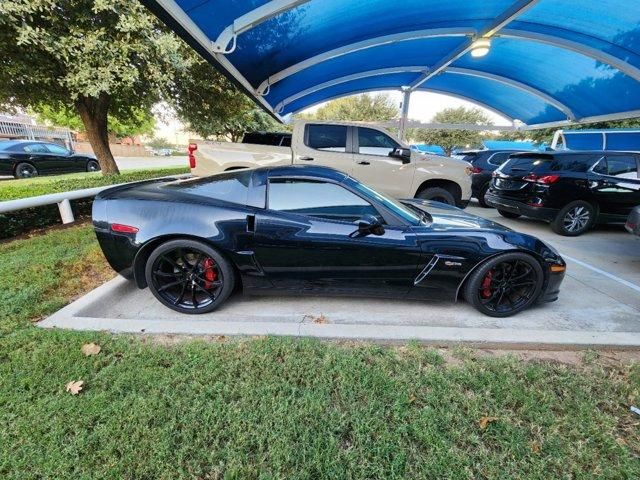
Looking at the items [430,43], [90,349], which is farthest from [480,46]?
[90,349]

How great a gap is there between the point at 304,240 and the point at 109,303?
1.94 metres

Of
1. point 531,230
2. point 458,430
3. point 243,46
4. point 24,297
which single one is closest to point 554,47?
point 531,230

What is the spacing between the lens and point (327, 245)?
2.71m

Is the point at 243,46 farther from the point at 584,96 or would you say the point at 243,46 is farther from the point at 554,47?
the point at 584,96

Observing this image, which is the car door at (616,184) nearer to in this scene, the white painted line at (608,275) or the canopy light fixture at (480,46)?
the white painted line at (608,275)

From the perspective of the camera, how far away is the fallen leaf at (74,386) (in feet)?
6.20

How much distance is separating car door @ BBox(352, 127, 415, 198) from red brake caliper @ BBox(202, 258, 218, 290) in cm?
390

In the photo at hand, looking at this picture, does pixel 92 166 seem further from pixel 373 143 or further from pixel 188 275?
pixel 188 275

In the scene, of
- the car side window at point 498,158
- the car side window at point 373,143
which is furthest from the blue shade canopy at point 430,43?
the car side window at point 498,158

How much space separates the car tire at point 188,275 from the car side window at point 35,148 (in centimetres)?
1428

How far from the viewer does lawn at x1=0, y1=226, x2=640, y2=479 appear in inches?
61.3

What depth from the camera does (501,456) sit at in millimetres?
1641

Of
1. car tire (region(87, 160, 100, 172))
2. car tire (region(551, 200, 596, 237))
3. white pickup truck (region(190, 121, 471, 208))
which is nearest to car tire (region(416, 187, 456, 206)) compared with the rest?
white pickup truck (region(190, 121, 471, 208))

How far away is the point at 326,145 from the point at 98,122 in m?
7.18
